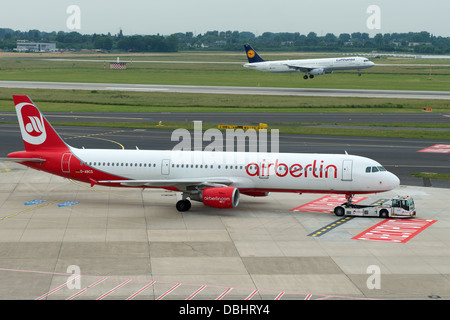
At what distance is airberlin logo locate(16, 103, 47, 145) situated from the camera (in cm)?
4747

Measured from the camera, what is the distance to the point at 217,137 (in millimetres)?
79062

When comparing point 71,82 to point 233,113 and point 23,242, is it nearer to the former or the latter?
point 233,113

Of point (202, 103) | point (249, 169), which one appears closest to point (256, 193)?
→ point (249, 169)

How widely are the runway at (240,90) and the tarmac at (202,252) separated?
265ft

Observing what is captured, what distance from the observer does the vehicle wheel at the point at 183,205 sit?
45.4 metres

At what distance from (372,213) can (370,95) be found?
87.7 meters

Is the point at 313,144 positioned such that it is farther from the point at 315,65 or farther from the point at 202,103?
the point at 315,65

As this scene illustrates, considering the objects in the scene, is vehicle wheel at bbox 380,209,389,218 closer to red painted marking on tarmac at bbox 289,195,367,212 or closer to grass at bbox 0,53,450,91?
red painted marking on tarmac at bbox 289,195,367,212

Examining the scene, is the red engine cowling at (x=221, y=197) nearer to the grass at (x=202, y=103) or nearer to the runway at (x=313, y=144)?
the runway at (x=313, y=144)

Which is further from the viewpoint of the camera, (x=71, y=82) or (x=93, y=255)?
(x=71, y=82)

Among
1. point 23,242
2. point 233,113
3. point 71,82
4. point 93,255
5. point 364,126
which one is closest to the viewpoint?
point 93,255
